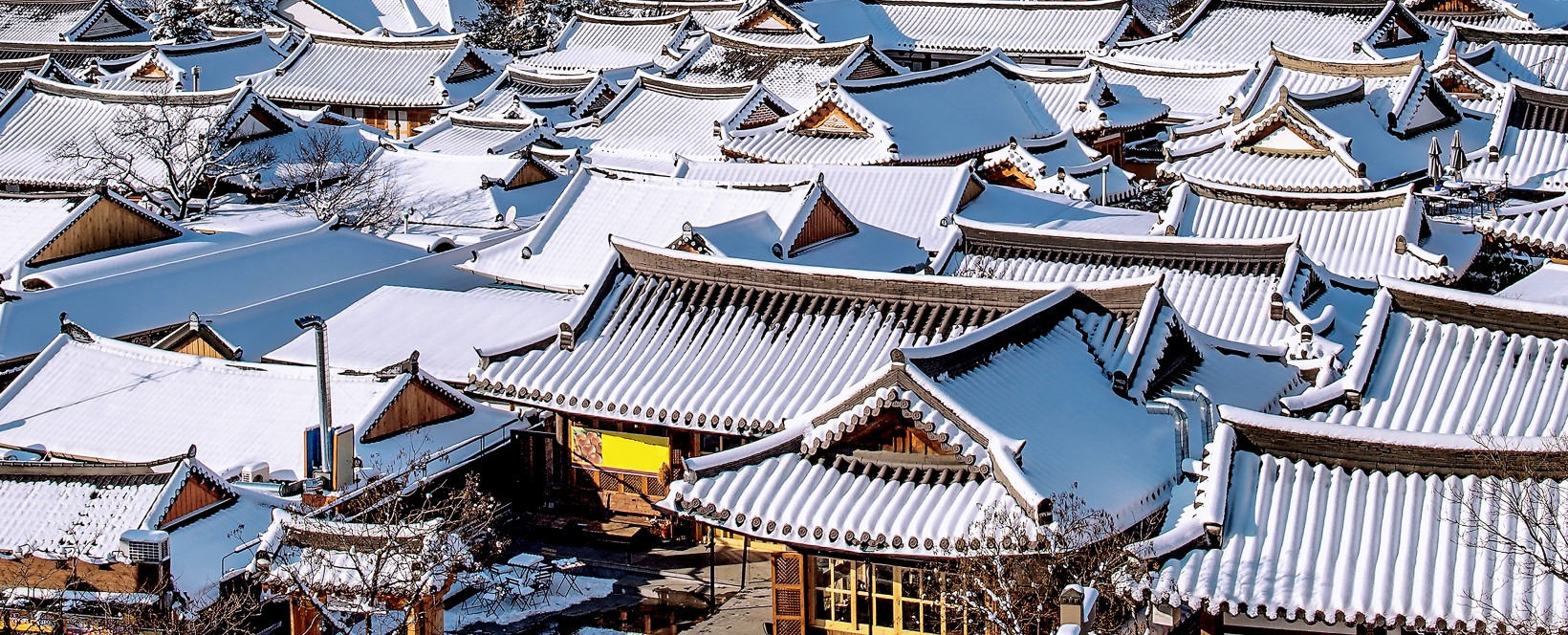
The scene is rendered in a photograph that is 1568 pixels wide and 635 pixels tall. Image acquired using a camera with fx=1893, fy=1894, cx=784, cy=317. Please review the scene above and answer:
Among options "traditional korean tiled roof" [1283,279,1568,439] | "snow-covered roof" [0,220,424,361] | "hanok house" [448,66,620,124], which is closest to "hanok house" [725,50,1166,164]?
"hanok house" [448,66,620,124]

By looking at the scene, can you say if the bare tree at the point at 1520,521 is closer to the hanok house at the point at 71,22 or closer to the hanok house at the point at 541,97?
the hanok house at the point at 541,97

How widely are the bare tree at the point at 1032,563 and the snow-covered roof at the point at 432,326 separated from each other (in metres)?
12.5

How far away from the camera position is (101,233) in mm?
36375

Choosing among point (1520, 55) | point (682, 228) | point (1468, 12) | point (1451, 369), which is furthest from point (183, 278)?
point (1468, 12)

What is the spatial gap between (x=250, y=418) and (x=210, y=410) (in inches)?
28.2

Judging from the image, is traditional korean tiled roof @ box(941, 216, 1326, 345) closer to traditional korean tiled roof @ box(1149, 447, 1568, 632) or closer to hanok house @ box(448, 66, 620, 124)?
traditional korean tiled roof @ box(1149, 447, 1568, 632)

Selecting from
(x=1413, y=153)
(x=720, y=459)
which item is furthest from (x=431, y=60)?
(x=720, y=459)

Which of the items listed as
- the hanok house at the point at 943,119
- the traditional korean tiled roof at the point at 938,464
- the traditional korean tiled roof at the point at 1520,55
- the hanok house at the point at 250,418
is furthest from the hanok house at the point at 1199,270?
the traditional korean tiled roof at the point at 1520,55

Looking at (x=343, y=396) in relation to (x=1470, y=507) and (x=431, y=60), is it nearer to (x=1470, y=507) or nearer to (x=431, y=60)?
(x=1470, y=507)

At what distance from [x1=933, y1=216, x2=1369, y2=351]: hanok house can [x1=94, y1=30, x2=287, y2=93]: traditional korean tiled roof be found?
121ft

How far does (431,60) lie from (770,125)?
1904 centimetres

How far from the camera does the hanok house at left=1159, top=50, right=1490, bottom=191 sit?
39625 millimetres

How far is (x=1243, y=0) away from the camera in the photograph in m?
62.3

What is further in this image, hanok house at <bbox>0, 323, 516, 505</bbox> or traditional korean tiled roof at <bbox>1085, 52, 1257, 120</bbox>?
traditional korean tiled roof at <bbox>1085, 52, 1257, 120</bbox>
